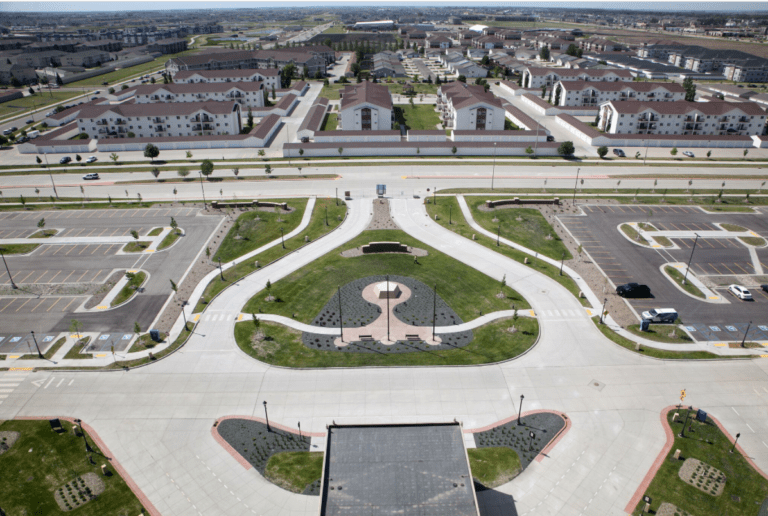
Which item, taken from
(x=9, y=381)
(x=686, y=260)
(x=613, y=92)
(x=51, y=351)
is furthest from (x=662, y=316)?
(x=613, y=92)

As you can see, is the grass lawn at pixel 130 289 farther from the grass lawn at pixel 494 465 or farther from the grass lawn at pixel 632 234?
the grass lawn at pixel 632 234

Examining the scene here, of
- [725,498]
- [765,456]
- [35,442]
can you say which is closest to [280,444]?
[35,442]

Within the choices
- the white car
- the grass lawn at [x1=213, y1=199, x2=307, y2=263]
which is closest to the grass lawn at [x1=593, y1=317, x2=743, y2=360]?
the white car

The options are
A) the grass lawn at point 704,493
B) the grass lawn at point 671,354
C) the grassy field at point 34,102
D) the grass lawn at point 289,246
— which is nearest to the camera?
the grass lawn at point 704,493

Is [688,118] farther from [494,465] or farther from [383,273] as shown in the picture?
[494,465]

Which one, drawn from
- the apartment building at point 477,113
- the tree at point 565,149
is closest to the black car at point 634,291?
the tree at point 565,149

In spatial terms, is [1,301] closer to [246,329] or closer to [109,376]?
[109,376]

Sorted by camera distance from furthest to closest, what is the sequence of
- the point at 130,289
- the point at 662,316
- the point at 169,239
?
the point at 169,239 < the point at 130,289 < the point at 662,316
